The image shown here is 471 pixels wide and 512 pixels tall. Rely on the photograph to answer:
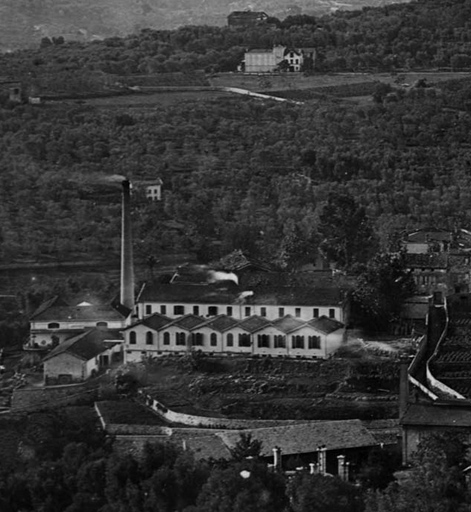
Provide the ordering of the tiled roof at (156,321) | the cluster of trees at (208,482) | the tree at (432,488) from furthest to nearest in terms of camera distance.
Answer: the tiled roof at (156,321) < the cluster of trees at (208,482) < the tree at (432,488)

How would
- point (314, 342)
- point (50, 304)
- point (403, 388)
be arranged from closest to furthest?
1. point (403, 388)
2. point (314, 342)
3. point (50, 304)

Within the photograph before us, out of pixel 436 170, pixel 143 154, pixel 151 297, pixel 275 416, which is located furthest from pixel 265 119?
pixel 275 416

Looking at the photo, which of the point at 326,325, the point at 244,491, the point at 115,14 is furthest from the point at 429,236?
the point at 115,14

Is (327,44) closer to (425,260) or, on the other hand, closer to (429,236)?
(429,236)

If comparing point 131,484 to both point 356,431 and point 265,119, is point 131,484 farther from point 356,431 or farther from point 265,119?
point 265,119

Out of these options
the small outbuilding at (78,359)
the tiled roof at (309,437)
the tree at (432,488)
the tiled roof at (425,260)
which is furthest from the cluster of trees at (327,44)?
the tree at (432,488)

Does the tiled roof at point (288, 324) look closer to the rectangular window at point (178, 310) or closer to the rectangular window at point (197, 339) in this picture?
the rectangular window at point (197, 339)
